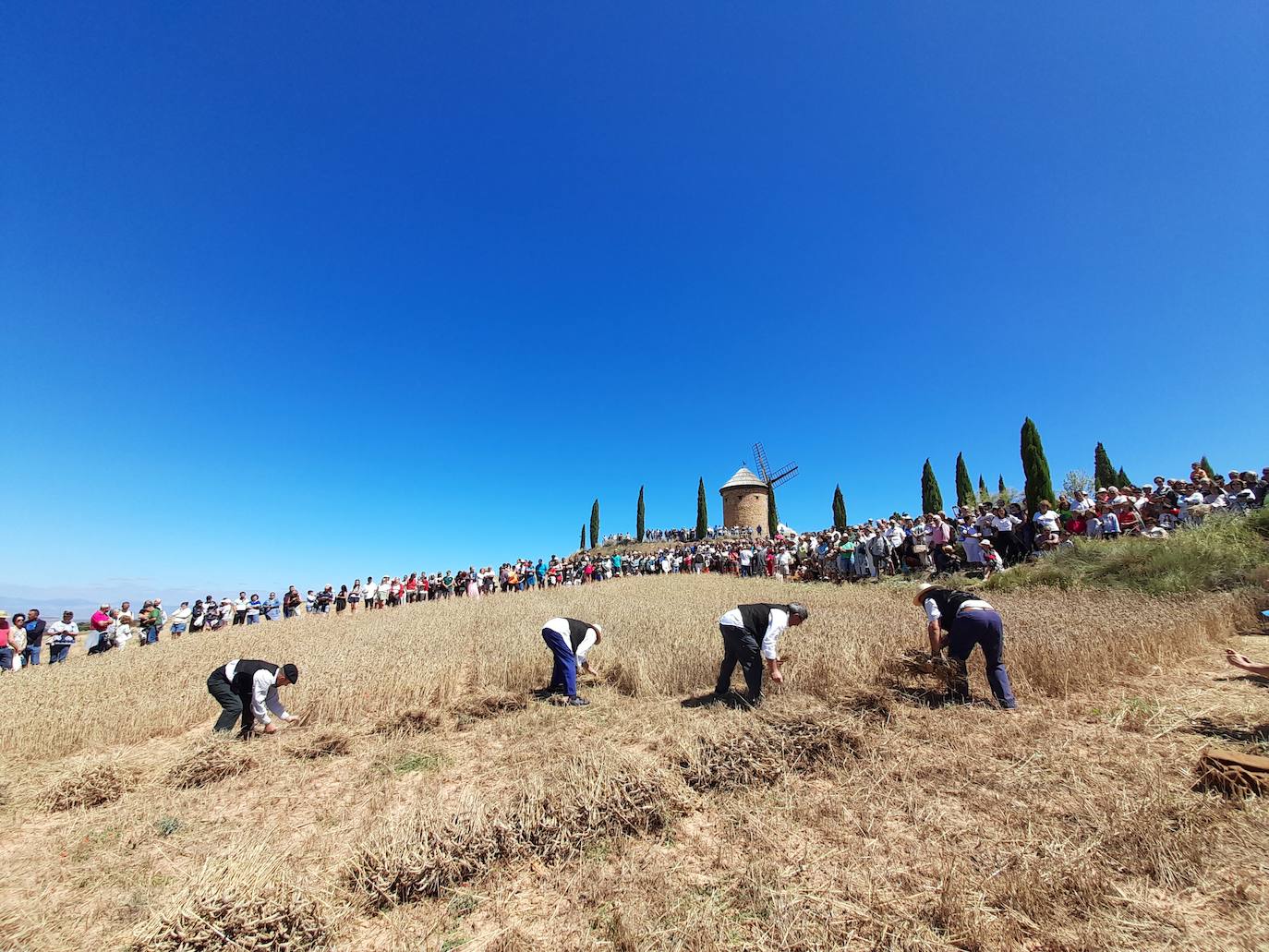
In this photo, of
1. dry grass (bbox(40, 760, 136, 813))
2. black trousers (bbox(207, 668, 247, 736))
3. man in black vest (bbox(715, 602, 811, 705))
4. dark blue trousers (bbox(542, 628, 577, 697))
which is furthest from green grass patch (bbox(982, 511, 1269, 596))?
dry grass (bbox(40, 760, 136, 813))

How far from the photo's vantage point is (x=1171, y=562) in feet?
32.6

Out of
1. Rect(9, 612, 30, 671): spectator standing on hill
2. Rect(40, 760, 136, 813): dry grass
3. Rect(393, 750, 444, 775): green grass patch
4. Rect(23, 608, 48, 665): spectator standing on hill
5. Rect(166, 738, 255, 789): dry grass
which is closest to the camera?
Rect(40, 760, 136, 813): dry grass

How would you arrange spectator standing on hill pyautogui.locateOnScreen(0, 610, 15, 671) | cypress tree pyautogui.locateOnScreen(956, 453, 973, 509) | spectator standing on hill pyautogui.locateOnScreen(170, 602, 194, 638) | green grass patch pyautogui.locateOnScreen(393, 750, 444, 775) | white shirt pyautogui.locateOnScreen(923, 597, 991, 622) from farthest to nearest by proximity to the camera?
cypress tree pyautogui.locateOnScreen(956, 453, 973, 509)
spectator standing on hill pyautogui.locateOnScreen(170, 602, 194, 638)
spectator standing on hill pyautogui.locateOnScreen(0, 610, 15, 671)
white shirt pyautogui.locateOnScreen(923, 597, 991, 622)
green grass patch pyautogui.locateOnScreen(393, 750, 444, 775)

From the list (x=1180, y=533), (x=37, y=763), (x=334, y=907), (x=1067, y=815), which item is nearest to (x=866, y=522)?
(x=1180, y=533)

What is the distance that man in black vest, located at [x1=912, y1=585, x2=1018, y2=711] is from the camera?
18.3 feet

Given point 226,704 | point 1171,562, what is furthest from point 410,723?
point 1171,562

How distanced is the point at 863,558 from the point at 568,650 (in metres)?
14.1

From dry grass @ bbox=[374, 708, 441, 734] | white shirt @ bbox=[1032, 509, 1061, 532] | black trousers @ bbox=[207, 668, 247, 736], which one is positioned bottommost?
dry grass @ bbox=[374, 708, 441, 734]

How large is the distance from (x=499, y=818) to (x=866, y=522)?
17690 mm

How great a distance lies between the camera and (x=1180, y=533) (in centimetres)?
1065

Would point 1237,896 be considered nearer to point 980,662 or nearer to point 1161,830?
point 1161,830

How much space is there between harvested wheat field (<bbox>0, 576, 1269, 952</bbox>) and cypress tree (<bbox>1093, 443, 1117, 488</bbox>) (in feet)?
132

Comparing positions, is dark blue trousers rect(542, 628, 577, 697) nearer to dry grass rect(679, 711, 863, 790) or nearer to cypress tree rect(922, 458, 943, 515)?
dry grass rect(679, 711, 863, 790)

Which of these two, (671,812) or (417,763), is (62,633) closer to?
(417,763)
